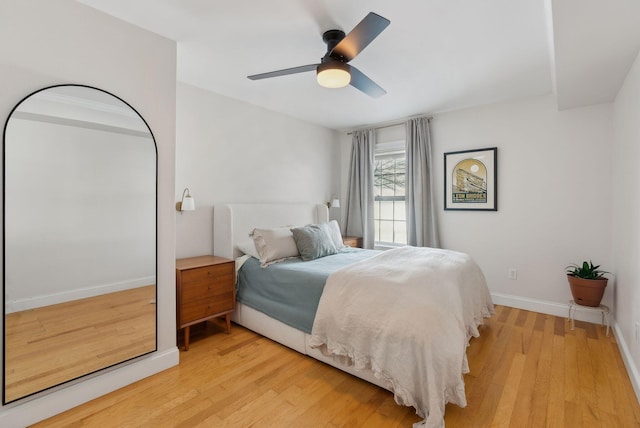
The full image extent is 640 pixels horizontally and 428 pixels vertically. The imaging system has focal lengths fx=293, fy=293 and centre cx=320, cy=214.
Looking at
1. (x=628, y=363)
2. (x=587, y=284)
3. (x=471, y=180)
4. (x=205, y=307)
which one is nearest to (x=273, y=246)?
(x=205, y=307)

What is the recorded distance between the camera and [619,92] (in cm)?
271

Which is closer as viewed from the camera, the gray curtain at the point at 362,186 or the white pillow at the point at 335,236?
the white pillow at the point at 335,236

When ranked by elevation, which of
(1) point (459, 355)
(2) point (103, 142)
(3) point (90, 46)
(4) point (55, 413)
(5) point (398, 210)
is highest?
(3) point (90, 46)

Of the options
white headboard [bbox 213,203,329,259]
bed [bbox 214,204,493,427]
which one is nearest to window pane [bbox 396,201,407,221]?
bed [bbox 214,204,493,427]

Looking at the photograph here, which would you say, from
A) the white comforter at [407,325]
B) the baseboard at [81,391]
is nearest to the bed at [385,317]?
the white comforter at [407,325]

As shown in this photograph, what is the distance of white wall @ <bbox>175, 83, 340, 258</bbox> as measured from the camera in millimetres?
3137

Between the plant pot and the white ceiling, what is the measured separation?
1804mm

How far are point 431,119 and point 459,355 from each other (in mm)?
3385

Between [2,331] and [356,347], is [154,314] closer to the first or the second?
[2,331]

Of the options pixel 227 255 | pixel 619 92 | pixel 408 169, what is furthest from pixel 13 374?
pixel 619 92

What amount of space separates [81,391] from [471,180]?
4.36 meters

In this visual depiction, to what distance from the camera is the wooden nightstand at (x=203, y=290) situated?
251 centimetres

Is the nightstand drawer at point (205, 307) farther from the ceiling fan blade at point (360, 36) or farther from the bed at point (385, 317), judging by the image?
the ceiling fan blade at point (360, 36)

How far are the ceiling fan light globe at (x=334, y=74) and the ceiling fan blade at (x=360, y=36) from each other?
0.07 metres
